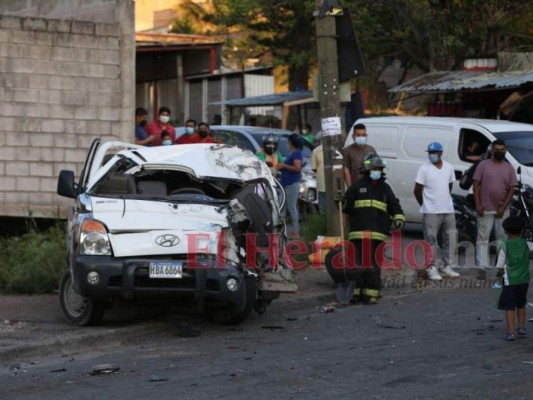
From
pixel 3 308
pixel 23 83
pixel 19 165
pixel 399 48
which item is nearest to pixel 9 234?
pixel 19 165

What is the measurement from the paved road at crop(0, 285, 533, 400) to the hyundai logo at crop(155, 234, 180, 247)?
90 centimetres

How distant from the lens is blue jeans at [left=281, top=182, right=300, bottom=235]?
17.0 meters

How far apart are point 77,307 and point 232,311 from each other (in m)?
1.52

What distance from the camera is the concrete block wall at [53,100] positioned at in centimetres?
1603

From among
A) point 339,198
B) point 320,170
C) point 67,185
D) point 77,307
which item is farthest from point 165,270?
point 320,170

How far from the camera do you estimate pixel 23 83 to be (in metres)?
16.1

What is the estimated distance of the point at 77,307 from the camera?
10820 millimetres

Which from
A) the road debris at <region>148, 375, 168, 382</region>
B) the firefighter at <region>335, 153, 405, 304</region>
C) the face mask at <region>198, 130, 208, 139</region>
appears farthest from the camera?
the face mask at <region>198, 130, 208, 139</region>

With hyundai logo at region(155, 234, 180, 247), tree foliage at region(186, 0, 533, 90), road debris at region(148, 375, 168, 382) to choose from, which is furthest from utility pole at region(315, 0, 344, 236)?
tree foliage at region(186, 0, 533, 90)

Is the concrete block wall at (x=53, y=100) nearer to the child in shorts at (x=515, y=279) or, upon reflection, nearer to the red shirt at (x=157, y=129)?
the red shirt at (x=157, y=129)

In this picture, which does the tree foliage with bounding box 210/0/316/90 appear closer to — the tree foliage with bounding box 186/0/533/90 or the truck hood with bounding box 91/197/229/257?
the tree foliage with bounding box 186/0/533/90

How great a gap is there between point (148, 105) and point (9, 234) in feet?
68.8

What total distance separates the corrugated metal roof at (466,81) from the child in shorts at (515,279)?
11.8 metres

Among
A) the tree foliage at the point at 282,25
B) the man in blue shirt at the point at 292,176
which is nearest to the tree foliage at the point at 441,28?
the tree foliage at the point at 282,25
